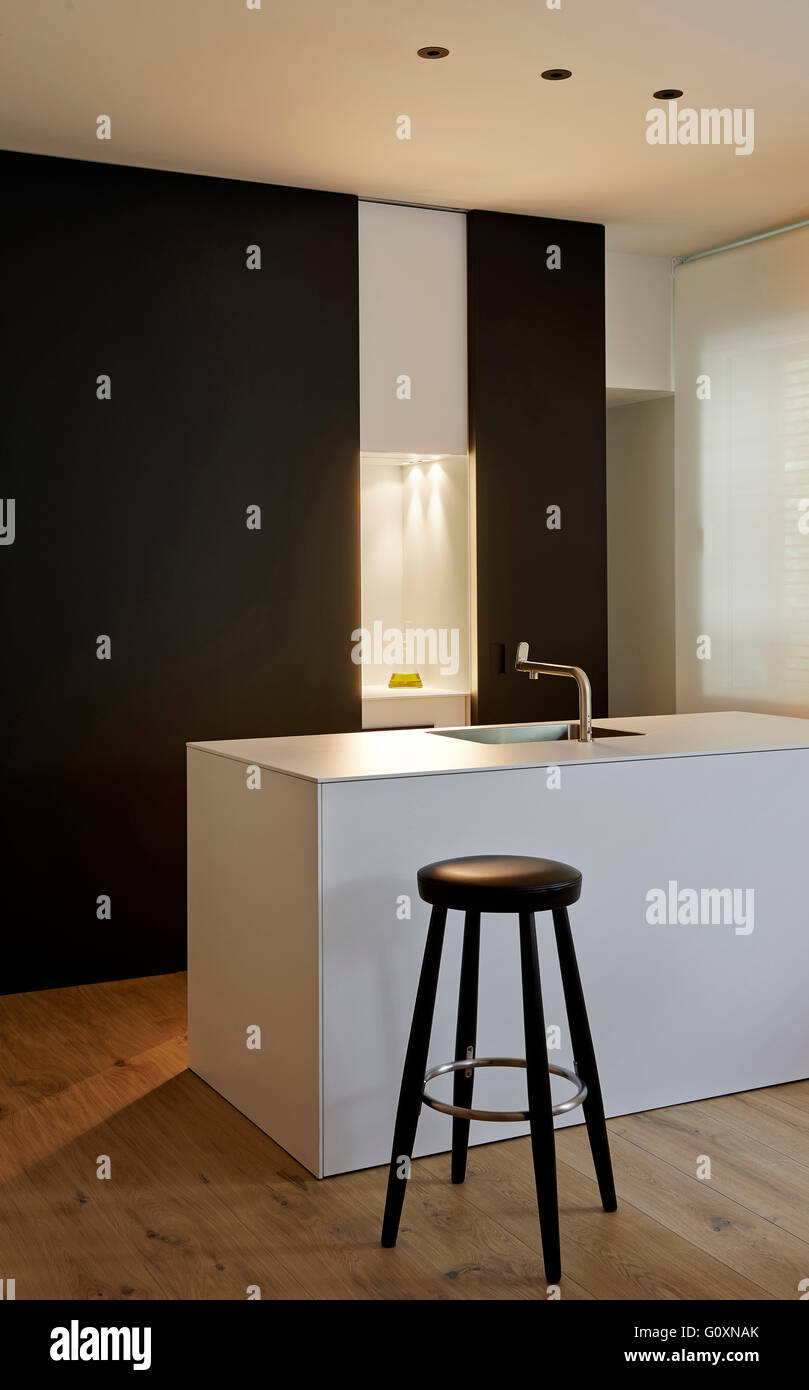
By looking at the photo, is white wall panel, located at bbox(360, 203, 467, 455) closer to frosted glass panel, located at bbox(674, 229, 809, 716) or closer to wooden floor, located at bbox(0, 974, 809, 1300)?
frosted glass panel, located at bbox(674, 229, 809, 716)

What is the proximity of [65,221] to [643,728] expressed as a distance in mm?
2475

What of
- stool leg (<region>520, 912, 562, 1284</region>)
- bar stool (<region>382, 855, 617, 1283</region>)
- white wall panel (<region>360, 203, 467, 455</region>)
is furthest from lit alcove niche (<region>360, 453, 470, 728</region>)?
stool leg (<region>520, 912, 562, 1284</region>)

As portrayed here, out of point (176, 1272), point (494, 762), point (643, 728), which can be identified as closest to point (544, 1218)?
point (176, 1272)

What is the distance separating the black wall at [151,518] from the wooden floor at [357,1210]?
1.11 m

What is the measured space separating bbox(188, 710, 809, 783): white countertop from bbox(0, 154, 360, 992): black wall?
42.7 inches

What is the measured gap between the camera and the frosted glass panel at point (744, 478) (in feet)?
16.0

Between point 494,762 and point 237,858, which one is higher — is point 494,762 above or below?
above

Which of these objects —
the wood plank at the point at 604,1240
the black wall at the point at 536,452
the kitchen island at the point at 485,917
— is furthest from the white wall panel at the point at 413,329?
the wood plank at the point at 604,1240

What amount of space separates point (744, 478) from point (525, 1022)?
3.44 m

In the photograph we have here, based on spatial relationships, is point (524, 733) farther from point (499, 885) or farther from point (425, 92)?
point (425, 92)

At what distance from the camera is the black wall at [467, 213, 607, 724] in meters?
4.84

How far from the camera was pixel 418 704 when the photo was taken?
4852mm

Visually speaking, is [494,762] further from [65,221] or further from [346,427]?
[65,221]
